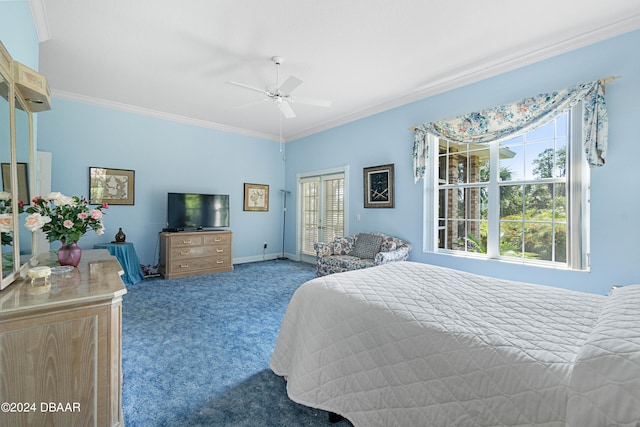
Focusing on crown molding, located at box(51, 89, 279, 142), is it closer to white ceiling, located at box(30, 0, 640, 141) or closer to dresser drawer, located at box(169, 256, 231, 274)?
white ceiling, located at box(30, 0, 640, 141)

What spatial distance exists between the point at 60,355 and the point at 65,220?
0.87 metres

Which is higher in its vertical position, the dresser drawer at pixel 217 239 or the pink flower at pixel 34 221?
the pink flower at pixel 34 221

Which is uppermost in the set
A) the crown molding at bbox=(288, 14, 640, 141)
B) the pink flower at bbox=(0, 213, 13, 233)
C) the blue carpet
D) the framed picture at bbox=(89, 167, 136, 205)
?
the crown molding at bbox=(288, 14, 640, 141)

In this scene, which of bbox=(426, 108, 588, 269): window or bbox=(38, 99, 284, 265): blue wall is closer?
bbox=(426, 108, 588, 269): window

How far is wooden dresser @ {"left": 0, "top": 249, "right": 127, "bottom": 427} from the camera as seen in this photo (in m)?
1.10

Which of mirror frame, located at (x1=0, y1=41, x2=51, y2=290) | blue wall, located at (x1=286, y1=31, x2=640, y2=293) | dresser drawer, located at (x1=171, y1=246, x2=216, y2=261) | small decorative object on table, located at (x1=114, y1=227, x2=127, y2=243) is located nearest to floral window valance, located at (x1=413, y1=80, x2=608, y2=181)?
blue wall, located at (x1=286, y1=31, x2=640, y2=293)

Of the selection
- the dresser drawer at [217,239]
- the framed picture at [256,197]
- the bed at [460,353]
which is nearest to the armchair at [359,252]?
the dresser drawer at [217,239]

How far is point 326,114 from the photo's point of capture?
5.22 metres

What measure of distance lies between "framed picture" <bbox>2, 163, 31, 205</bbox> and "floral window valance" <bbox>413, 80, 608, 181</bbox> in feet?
13.1

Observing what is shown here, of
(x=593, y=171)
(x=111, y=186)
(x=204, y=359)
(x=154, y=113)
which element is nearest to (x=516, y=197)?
(x=593, y=171)

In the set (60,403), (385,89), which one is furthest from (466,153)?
(60,403)

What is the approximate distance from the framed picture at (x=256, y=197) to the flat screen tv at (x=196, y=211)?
2.19ft

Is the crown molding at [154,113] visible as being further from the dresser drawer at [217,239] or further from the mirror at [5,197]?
the mirror at [5,197]

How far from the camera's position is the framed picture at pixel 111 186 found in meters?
4.59
